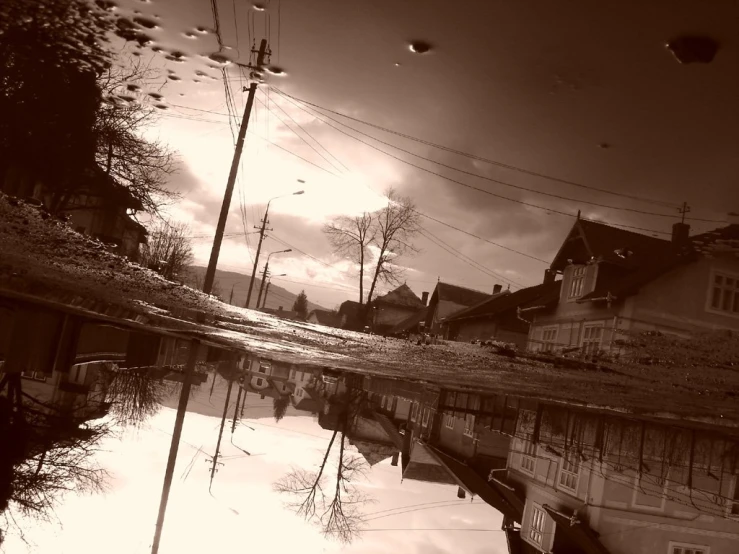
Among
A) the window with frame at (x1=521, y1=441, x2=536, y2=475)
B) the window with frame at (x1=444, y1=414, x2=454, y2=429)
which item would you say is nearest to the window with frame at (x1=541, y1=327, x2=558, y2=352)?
the window with frame at (x1=444, y1=414, x2=454, y2=429)

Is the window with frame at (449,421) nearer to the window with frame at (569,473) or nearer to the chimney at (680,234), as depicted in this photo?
the window with frame at (569,473)

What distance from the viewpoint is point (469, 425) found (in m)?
3.23

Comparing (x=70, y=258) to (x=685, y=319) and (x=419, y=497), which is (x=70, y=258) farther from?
(x=685, y=319)

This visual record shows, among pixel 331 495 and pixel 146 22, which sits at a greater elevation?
pixel 146 22

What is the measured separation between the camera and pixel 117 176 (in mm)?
3148

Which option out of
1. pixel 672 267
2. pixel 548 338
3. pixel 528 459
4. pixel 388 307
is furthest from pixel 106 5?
pixel 388 307

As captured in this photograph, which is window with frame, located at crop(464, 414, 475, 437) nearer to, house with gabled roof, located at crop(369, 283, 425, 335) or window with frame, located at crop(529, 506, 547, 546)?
window with frame, located at crop(529, 506, 547, 546)

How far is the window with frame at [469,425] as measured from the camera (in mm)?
3010

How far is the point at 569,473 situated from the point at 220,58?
2.55m

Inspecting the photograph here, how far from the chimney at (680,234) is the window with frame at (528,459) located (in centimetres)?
135

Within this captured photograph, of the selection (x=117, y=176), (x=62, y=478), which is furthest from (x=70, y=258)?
(x=62, y=478)

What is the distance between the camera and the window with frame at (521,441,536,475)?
2.57 metres

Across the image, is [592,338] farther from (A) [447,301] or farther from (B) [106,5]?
(A) [447,301]

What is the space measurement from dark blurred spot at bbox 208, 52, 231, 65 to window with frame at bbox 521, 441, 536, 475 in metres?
2.37
